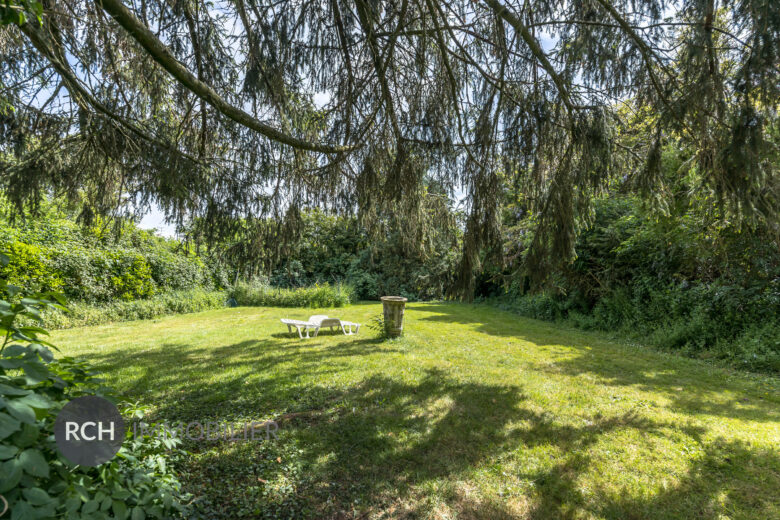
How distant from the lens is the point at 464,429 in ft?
10.6

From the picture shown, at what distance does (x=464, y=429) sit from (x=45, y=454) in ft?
9.69

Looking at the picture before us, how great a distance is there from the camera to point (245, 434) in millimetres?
2998

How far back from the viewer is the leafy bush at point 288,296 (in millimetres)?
12305

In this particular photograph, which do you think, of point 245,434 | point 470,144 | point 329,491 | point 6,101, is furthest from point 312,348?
point 6,101

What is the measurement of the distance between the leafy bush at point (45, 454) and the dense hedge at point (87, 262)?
5.23m

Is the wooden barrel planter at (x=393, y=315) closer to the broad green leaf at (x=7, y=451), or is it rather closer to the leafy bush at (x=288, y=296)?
the leafy bush at (x=288, y=296)

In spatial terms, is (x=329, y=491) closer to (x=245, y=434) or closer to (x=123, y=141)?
(x=245, y=434)

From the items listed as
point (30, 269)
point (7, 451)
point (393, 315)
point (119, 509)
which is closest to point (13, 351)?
point (7, 451)

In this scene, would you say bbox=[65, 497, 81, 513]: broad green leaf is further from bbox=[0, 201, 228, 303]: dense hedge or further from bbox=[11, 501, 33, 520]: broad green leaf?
bbox=[0, 201, 228, 303]: dense hedge

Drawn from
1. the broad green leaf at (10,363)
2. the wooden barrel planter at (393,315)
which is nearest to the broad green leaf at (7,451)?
the broad green leaf at (10,363)

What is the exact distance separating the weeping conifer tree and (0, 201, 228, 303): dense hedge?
3.06 m

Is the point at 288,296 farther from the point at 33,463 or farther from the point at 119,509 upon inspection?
the point at 33,463

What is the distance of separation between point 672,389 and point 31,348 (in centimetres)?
600

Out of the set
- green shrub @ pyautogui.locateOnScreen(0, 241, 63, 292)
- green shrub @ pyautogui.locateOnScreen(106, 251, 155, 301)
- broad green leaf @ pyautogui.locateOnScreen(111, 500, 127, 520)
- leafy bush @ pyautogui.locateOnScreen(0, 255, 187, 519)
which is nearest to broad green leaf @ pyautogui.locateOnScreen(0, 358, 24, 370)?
leafy bush @ pyautogui.locateOnScreen(0, 255, 187, 519)
